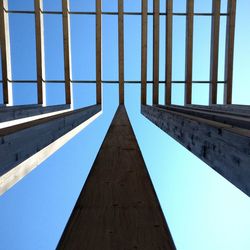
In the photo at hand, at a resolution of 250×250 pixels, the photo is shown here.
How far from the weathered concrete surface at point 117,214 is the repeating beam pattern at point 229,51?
338 inches

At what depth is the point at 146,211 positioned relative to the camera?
117cm

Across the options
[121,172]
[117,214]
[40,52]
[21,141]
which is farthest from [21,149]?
[40,52]

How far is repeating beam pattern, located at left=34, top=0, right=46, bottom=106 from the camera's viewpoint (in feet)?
28.9

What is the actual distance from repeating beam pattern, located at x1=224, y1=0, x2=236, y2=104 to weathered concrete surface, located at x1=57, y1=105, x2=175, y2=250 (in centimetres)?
857

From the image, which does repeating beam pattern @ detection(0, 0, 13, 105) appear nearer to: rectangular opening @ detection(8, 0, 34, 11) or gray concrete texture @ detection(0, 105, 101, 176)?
rectangular opening @ detection(8, 0, 34, 11)

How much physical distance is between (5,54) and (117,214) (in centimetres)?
894

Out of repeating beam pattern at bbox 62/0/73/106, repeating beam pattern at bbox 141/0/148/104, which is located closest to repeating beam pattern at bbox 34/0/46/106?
repeating beam pattern at bbox 62/0/73/106

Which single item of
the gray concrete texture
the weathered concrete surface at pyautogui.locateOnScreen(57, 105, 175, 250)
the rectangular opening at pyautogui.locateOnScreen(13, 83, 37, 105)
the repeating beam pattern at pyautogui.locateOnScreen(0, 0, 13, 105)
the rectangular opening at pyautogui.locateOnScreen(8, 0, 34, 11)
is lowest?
the weathered concrete surface at pyautogui.locateOnScreen(57, 105, 175, 250)

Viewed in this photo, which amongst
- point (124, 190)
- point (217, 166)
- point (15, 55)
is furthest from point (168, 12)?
point (124, 190)

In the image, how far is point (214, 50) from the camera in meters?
9.09

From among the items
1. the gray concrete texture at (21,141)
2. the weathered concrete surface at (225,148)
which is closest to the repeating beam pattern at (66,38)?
the gray concrete texture at (21,141)

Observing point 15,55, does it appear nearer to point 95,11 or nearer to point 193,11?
point 95,11

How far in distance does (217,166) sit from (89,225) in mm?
1230

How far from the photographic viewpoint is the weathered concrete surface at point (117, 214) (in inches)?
38.6
